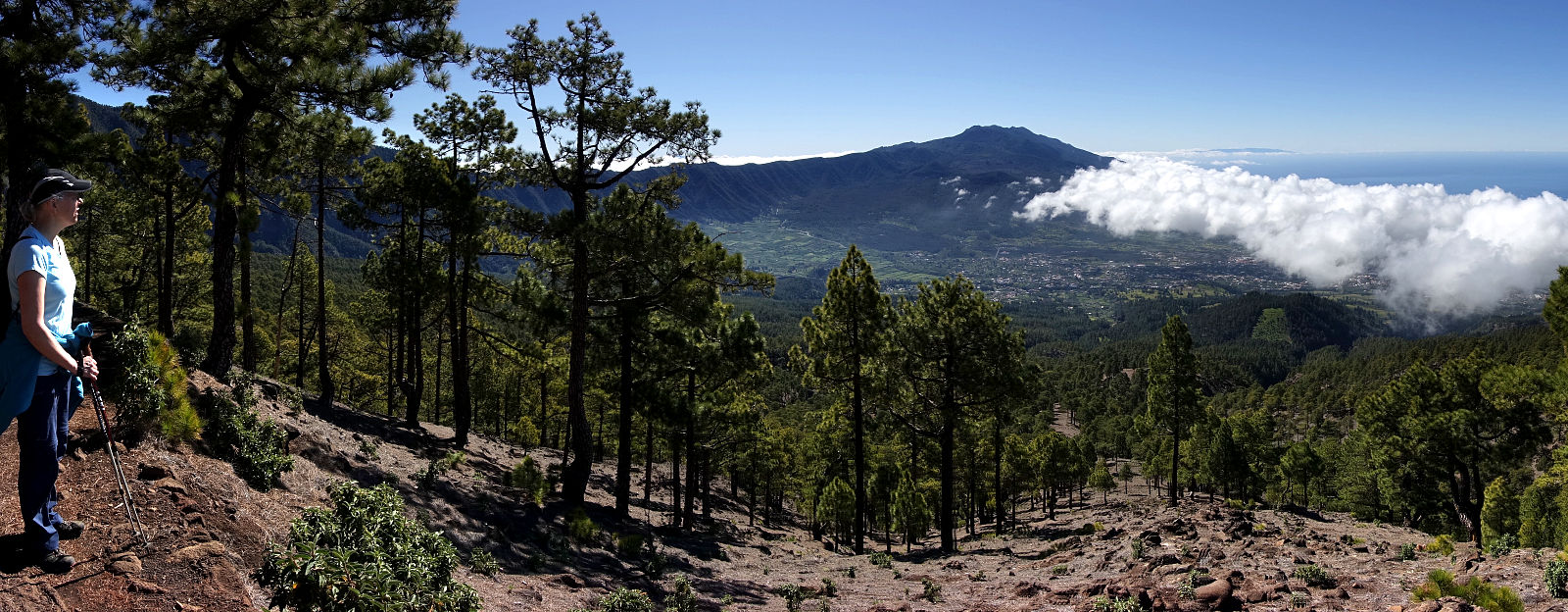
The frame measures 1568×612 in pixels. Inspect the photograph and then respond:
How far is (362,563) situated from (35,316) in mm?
2753

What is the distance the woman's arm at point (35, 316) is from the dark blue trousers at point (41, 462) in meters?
0.45

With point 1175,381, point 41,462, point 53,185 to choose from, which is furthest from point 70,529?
point 1175,381

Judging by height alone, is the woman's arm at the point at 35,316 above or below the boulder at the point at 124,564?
above

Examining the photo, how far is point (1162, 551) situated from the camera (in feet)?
48.1

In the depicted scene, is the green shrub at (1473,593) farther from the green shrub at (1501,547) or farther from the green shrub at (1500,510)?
the green shrub at (1500,510)

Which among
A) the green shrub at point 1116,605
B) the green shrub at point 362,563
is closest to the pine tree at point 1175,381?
the green shrub at point 1116,605

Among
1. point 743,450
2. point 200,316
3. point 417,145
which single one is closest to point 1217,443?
point 743,450

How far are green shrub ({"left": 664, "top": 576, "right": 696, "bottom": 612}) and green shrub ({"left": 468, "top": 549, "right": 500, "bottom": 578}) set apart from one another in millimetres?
2516

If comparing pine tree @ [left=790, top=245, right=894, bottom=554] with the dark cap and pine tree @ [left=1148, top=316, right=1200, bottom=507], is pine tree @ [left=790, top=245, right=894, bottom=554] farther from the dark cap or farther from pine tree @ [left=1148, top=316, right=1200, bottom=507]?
pine tree @ [left=1148, top=316, right=1200, bottom=507]

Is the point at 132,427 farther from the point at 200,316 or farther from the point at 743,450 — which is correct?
the point at 200,316

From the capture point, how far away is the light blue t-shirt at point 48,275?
14.7 feet

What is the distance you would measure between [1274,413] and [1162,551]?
16939cm

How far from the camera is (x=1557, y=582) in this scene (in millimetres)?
8859

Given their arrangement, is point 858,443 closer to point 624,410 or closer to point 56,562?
point 624,410
